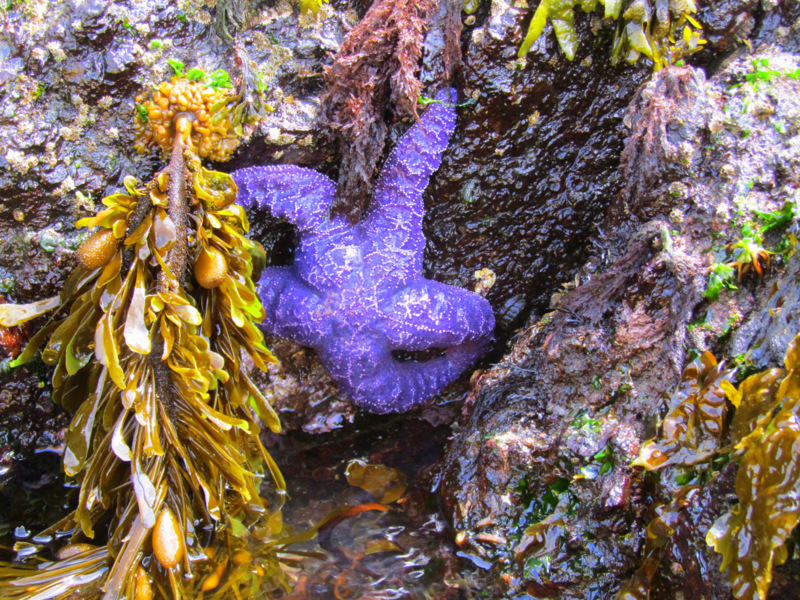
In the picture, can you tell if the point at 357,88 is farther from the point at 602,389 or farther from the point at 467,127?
the point at 602,389

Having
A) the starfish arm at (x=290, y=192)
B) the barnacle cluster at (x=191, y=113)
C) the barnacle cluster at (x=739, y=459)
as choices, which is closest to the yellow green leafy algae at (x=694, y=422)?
the barnacle cluster at (x=739, y=459)

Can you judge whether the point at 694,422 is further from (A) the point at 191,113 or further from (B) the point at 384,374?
(A) the point at 191,113

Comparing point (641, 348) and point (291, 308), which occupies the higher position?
point (641, 348)

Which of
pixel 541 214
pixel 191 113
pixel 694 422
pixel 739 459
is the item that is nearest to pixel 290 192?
pixel 191 113

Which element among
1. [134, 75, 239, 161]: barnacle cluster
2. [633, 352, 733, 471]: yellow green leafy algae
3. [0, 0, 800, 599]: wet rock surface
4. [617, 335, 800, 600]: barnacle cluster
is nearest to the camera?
[617, 335, 800, 600]: barnacle cluster

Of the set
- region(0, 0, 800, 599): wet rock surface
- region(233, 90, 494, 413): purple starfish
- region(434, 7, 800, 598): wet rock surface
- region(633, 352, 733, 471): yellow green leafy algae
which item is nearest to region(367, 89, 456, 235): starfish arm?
region(233, 90, 494, 413): purple starfish

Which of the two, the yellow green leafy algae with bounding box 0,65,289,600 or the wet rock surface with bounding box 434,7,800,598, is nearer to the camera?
the wet rock surface with bounding box 434,7,800,598

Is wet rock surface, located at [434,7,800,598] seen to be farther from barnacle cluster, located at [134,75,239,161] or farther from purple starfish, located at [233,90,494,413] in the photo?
barnacle cluster, located at [134,75,239,161]
